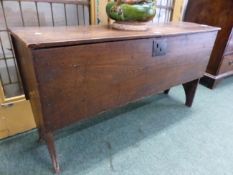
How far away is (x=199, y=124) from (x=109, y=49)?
105 cm

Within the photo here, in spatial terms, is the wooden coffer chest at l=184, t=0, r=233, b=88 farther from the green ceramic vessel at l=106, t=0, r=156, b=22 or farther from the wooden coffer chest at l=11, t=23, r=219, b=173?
→ the green ceramic vessel at l=106, t=0, r=156, b=22

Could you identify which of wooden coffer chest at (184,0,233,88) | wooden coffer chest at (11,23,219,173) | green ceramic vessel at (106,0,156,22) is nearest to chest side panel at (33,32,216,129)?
wooden coffer chest at (11,23,219,173)

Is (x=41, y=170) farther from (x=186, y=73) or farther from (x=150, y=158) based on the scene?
(x=186, y=73)

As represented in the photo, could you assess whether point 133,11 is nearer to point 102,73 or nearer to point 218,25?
point 102,73

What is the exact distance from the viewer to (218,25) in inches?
72.7

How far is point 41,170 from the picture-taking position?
3.48ft

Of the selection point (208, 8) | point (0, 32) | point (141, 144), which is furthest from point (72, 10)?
point (208, 8)

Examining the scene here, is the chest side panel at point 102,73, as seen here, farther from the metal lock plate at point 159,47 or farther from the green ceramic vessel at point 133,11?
the green ceramic vessel at point 133,11

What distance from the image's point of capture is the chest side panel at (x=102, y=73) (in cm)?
75

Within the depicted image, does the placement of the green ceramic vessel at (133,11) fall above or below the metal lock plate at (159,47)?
above

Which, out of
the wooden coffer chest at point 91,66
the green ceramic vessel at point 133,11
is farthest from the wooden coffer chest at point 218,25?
the green ceramic vessel at point 133,11

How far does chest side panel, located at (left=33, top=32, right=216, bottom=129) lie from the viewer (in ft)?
2.48

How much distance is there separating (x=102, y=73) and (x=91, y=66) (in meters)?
0.07

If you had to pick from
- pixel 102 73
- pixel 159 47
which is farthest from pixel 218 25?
pixel 102 73
